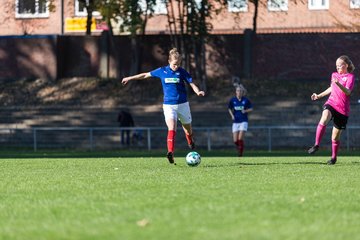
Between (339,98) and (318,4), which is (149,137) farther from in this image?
(318,4)

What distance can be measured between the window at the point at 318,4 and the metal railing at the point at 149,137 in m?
19.0

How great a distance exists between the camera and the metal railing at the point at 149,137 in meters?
39.9

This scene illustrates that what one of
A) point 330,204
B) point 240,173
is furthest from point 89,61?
point 330,204

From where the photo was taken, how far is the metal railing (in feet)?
131

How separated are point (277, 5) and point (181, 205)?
141 ft

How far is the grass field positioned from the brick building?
38398mm

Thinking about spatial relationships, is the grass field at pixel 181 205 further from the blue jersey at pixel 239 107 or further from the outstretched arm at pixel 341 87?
the blue jersey at pixel 239 107

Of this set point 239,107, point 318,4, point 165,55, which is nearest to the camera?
point 239,107

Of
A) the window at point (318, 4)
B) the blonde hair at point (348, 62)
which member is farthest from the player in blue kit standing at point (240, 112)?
the window at point (318, 4)

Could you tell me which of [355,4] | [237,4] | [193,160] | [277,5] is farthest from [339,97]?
[355,4]

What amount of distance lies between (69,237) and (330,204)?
144 inches

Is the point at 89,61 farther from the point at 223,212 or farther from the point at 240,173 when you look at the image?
the point at 223,212

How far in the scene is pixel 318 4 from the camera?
6038cm

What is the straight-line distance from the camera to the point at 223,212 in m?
11.3
